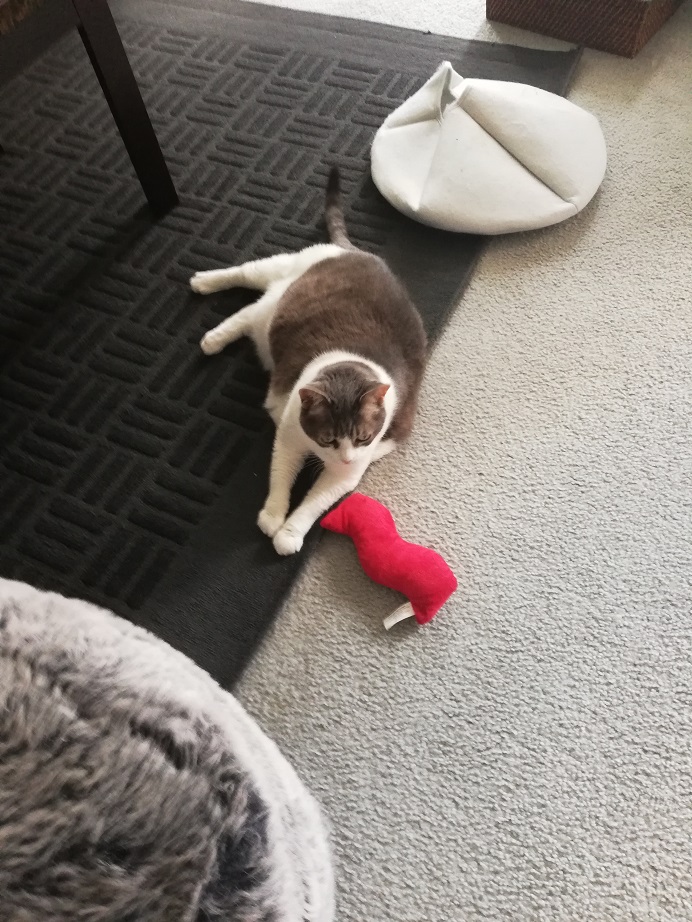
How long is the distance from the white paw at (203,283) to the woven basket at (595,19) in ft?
3.86

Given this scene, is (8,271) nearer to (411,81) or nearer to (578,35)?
(411,81)

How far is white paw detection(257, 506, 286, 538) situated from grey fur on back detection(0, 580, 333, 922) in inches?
17.6

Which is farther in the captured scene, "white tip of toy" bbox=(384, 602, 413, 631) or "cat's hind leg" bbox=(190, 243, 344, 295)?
"cat's hind leg" bbox=(190, 243, 344, 295)

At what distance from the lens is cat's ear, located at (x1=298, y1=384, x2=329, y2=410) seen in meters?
1.01

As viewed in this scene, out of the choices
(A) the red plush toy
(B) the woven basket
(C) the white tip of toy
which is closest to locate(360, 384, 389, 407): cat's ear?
(A) the red plush toy

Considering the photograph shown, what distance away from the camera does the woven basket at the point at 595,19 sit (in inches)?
66.5

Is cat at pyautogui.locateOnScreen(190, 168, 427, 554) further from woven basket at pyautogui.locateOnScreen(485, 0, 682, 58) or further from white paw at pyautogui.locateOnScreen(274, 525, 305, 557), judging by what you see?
woven basket at pyautogui.locateOnScreen(485, 0, 682, 58)

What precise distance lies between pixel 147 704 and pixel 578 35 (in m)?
1.96

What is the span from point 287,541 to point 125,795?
575mm

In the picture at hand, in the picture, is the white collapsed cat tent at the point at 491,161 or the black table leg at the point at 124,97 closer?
the black table leg at the point at 124,97

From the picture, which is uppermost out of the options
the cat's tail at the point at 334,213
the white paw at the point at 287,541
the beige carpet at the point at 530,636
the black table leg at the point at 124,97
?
the black table leg at the point at 124,97

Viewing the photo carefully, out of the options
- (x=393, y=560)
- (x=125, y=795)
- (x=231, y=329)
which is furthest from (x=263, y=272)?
(x=125, y=795)

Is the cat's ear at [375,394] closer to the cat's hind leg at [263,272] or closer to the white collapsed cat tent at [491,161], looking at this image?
the cat's hind leg at [263,272]

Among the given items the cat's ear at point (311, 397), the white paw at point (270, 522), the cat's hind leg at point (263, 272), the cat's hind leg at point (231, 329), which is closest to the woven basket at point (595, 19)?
the cat's hind leg at point (263, 272)
